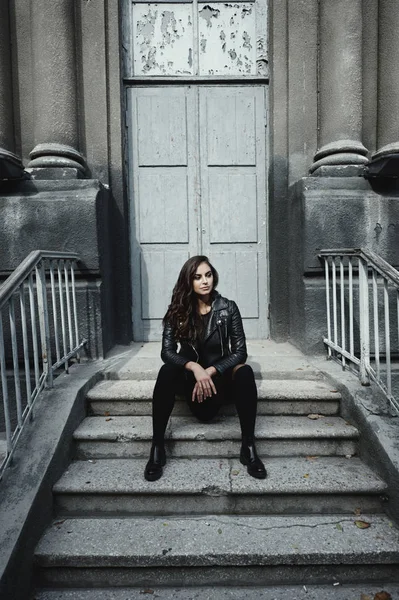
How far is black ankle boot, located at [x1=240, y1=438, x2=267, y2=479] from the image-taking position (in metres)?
2.67

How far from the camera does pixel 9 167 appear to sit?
12.8ft

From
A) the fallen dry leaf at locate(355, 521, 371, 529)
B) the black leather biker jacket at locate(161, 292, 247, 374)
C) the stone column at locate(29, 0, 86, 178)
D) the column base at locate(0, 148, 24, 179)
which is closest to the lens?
the fallen dry leaf at locate(355, 521, 371, 529)

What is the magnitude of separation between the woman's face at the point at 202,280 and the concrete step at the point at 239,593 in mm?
1787

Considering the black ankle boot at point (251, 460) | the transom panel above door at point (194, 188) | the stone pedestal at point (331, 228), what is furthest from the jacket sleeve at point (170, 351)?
the transom panel above door at point (194, 188)

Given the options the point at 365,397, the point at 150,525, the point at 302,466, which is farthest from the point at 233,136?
the point at 150,525

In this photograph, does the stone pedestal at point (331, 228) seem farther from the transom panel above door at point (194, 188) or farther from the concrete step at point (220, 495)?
the concrete step at point (220, 495)

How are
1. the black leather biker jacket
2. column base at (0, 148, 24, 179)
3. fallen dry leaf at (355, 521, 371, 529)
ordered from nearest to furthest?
fallen dry leaf at (355, 521, 371, 529) < the black leather biker jacket < column base at (0, 148, 24, 179)

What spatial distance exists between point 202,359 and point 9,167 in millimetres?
2508

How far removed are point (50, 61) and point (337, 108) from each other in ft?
9.72

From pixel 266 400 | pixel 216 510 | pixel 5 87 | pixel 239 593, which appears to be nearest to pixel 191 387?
pixel 266 400

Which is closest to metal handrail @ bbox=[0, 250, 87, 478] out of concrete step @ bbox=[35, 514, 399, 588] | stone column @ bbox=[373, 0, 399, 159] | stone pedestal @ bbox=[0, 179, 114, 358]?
stone pedestal @ bbox=[0, 179, 114, 358]

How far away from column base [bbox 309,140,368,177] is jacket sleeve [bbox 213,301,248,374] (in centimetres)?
200

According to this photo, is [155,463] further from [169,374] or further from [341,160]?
[341,160]

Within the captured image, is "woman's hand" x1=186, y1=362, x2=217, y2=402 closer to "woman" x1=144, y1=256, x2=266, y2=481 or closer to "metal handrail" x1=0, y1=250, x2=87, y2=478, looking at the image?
"woman" x1=144, y1=256, x2=266, y2=481
